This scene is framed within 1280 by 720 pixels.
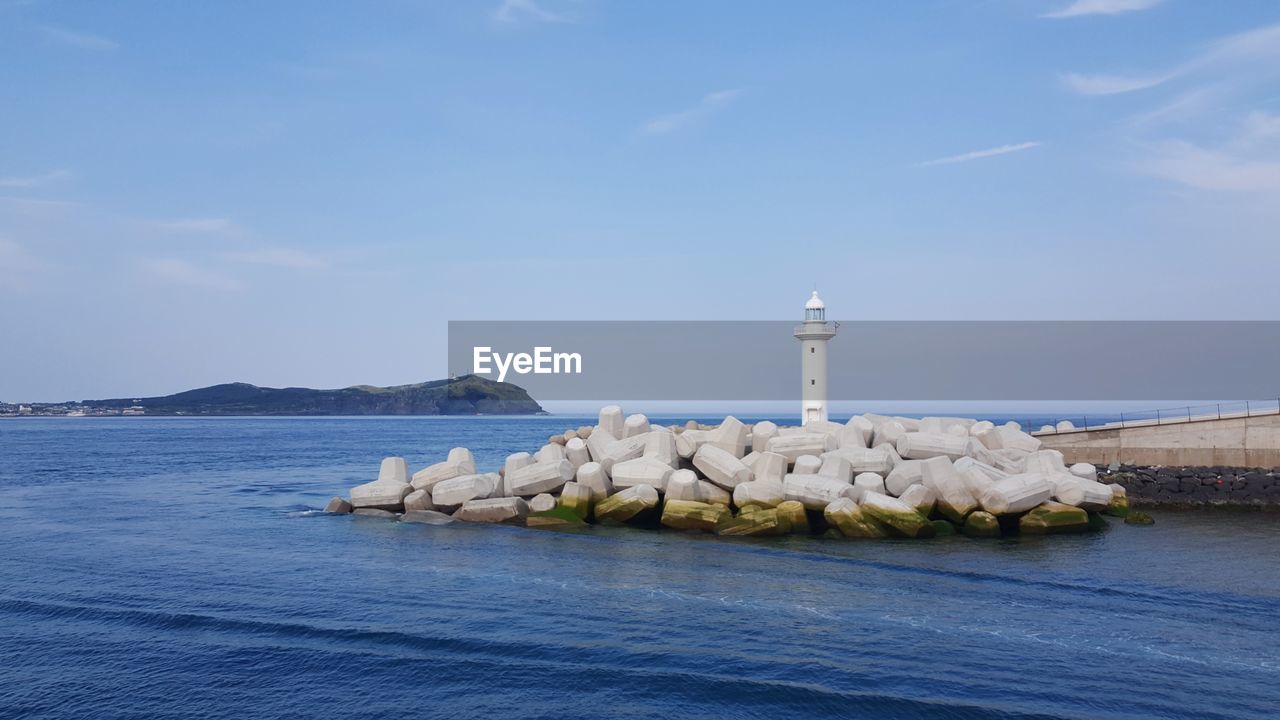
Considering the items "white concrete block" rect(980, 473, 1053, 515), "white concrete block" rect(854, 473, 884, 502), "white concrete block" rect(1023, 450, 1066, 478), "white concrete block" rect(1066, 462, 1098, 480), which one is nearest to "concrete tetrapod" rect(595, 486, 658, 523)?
"white concrete block" rect(854, 473, 884, 502)

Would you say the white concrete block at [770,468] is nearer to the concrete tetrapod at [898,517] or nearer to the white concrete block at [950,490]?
the concrete tetrapod at [898,517]

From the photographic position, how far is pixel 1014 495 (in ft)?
62.8

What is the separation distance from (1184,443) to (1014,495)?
1025 centimetres

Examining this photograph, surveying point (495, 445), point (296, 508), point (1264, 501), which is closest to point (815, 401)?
point (1264, 501)

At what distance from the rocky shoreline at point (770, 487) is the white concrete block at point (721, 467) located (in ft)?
0.09

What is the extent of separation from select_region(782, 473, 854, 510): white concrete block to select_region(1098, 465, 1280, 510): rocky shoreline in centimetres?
990

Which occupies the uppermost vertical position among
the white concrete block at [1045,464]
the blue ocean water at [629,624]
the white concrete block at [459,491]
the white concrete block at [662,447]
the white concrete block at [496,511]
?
the white concrete block at [662,447]

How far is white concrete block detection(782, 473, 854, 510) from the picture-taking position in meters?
19.2

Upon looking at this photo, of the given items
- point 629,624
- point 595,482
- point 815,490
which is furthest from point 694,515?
point 629,624

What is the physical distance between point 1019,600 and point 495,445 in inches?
2272

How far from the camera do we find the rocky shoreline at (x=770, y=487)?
19172 millimetres

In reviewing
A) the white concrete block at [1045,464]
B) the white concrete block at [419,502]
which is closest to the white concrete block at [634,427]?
the white concrete block at [419,502]

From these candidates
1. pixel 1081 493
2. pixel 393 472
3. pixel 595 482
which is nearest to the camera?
pixel 1081 493

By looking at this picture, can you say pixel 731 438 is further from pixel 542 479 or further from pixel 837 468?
pixel 542 479
